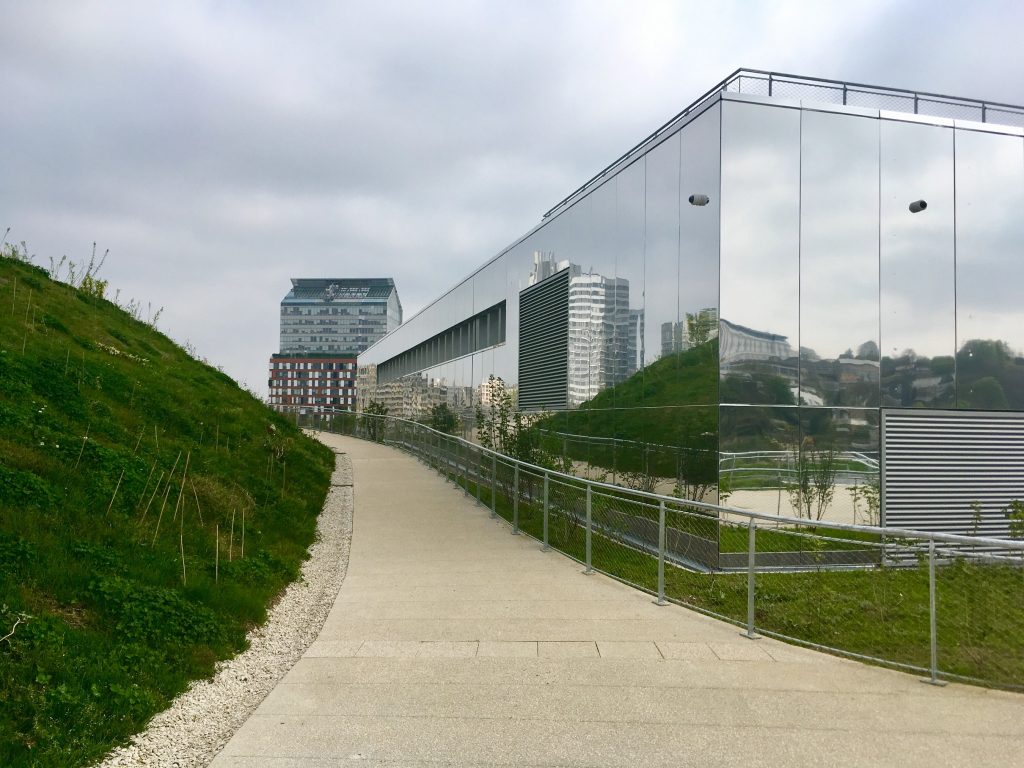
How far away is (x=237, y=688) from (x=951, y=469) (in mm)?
10831

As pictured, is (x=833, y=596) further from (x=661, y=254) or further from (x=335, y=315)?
(x=335, y=315)

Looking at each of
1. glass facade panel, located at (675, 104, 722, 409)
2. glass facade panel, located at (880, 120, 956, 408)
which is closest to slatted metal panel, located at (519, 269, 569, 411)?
glass facade panel, located at (675, 104, 722, 409)

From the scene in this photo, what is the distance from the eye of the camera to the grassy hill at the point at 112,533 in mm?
4410

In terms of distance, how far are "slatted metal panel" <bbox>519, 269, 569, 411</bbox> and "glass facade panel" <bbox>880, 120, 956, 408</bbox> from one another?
6432 mm

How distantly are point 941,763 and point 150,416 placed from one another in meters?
10.1

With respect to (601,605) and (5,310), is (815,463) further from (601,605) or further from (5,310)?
(5,310)

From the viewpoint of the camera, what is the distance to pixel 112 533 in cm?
653

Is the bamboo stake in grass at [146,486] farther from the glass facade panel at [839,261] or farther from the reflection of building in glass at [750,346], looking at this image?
the glass facade panel at [839,261]

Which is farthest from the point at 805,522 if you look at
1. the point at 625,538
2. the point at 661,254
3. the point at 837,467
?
the point at 661,254

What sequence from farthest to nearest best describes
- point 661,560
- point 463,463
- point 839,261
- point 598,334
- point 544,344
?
point 544,344 < point 463,463 < point 598,334 < point 839,261 < point 661,560

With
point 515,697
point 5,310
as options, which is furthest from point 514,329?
point 515,697

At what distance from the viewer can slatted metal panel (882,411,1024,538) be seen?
1151 cm

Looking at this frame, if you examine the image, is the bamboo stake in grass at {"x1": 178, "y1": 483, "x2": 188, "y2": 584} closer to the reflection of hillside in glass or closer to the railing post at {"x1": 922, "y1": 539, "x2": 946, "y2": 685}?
the railing post at {"x1": 922, "y1": 539, "x2": 946, "y2": 685}

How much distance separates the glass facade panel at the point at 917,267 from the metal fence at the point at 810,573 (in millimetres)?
2396
